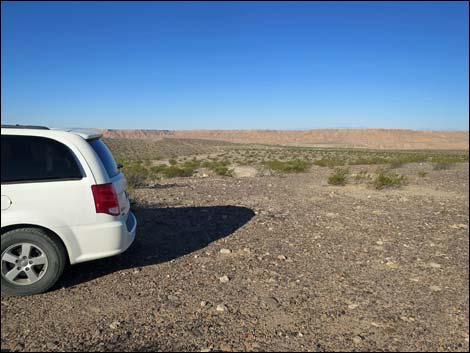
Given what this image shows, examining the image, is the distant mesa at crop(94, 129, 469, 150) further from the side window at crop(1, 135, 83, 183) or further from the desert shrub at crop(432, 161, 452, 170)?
the side window at crop(1, 135, 83, 183)

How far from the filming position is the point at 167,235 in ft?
20.1

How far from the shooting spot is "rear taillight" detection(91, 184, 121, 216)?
11.9 feet

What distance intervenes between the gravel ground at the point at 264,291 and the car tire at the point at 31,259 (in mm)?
132

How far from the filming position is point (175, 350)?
280 cm

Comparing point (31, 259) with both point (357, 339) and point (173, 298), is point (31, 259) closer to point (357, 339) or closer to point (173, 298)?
point (173, 298)

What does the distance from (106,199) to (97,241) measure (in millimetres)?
431

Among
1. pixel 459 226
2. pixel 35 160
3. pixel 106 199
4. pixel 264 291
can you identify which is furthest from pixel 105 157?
pixel 459 226

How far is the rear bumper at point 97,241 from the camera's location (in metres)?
3.63

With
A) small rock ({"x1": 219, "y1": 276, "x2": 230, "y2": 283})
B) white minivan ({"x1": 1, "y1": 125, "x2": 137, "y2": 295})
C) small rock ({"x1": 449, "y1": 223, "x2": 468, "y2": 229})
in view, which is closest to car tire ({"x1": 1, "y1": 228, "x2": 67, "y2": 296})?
white minivan ({"x1": 1, "y1": 125, "x2": 137, "y2": 295})

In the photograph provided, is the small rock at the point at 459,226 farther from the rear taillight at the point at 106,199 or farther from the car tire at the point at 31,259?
the car tire at the point at 31,259

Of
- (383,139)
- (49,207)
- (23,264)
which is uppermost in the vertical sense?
(383,139)

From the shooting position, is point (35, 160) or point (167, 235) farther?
point (167, 235)

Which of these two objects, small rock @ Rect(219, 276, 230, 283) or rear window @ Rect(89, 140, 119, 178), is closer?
rear window @ Rect(89, 140, 119, 178)

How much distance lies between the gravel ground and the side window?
1171mm
